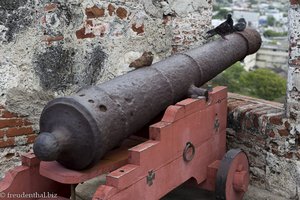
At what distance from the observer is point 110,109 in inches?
88.2

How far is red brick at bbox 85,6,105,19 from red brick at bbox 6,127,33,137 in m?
0.88

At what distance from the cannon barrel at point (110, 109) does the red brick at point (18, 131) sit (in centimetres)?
105

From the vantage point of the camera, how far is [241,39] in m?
3.22

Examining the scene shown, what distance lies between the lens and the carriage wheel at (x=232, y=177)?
→ 2748 millimetres

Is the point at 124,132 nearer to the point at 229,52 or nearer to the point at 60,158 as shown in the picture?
the point at 60,158

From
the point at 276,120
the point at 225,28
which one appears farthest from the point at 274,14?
the point at 276,120

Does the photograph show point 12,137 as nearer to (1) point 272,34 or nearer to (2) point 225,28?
(2) point 225,28

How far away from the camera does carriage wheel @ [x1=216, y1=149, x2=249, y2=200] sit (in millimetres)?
2748

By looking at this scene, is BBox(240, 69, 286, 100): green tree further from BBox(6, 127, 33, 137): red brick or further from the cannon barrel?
the cannon barrel

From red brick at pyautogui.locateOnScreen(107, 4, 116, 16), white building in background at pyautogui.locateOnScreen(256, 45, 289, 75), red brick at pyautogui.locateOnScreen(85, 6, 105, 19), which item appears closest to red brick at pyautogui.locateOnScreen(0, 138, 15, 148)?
red brick at pyautogui.locateOnScreen(85, 6, 105, 19)

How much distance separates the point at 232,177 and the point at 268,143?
0.51 m

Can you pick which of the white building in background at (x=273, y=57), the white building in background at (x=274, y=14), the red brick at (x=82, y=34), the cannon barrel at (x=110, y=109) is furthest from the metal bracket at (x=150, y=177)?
the white building in background at (x=274, y=14)

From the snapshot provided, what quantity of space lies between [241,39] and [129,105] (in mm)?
1201

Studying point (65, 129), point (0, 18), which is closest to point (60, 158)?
point (65, 129)
